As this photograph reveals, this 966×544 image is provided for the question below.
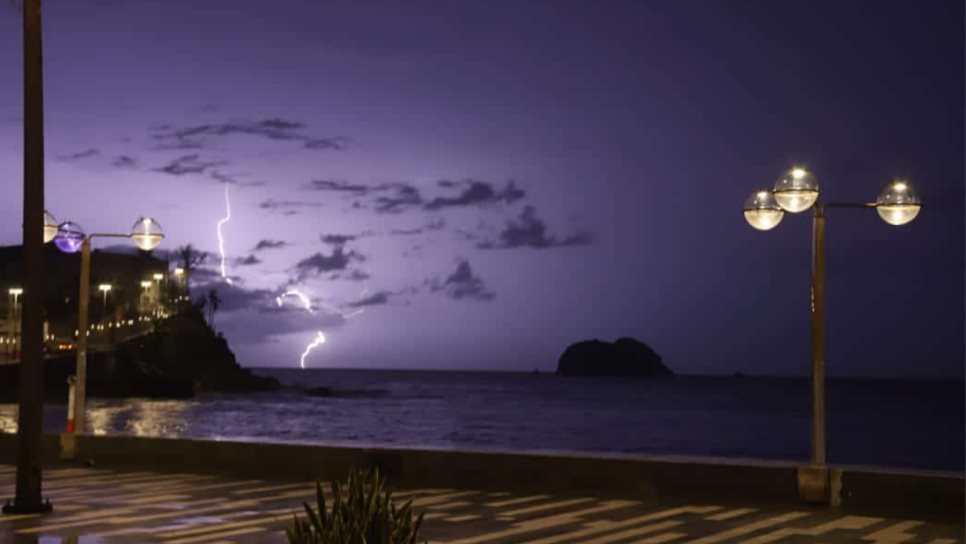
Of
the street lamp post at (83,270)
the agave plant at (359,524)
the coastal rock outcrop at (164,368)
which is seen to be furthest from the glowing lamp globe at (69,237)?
the coastal rock outcrop at (164,368)

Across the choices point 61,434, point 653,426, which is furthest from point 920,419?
point 61,434

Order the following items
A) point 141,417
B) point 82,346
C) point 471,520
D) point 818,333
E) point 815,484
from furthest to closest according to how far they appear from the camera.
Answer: point 141,417 → point 82,346 → point 818,333 → point 815,484 → point 471,520

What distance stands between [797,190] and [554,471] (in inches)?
186

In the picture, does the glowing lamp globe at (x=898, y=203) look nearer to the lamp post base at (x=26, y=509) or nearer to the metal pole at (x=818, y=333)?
the metal pole at (x=818, y=333)

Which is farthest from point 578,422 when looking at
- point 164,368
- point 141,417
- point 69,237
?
point 69,237

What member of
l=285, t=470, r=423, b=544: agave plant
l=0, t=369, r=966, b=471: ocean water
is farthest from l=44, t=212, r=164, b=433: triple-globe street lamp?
l=0, t=369, r=966, b=471: ocean water

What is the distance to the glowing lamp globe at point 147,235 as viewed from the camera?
Result: 21.7 meters

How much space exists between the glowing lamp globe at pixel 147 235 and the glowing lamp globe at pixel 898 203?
37.3ft

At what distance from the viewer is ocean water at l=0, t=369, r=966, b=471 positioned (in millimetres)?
89812

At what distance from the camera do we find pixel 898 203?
16.0 meters

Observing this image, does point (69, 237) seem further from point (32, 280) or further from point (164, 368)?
point (164, 368)

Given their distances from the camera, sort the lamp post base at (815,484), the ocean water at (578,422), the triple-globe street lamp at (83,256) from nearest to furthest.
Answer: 1. the lamp post base at (815,484)
2. the triple-globe street lamp at (83,256)
3. the ocean water at (578,422)

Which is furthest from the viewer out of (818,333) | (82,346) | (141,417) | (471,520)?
(141,417)

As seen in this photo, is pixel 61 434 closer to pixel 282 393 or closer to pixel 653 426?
pixel 653 426
